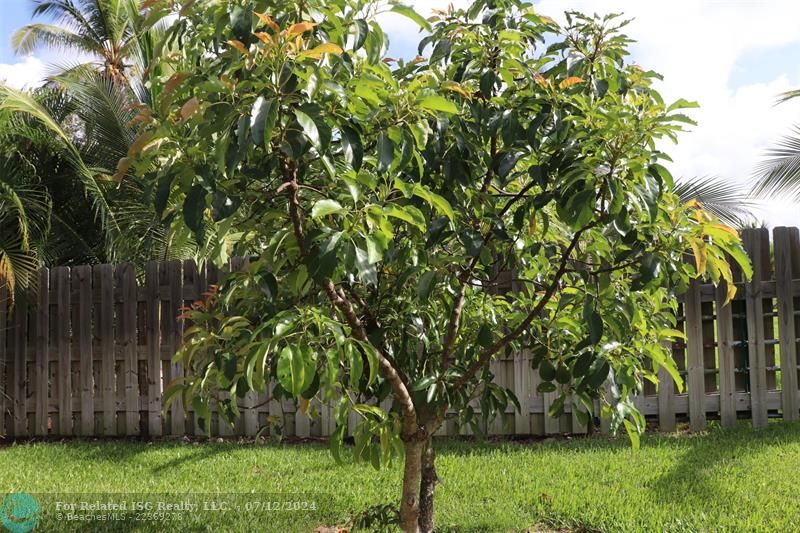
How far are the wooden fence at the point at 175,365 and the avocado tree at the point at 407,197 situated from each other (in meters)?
2.99

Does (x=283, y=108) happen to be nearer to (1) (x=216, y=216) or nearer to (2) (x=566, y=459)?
(1) (x=216, y=216)

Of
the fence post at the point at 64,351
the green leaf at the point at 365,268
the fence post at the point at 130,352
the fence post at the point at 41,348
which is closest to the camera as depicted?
the green leaf at the point at 365,268

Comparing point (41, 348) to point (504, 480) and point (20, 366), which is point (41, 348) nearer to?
point (20, 366)

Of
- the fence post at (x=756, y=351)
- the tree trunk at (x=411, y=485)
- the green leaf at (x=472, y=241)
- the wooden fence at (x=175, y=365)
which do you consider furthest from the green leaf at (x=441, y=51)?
the fence post at (x=756, y=351)

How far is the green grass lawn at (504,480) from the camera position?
14.2 ft

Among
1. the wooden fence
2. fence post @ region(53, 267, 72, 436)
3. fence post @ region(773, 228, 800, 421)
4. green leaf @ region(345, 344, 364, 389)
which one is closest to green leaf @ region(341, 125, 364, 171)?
green leaf @ region(345, 344, 364, 389)

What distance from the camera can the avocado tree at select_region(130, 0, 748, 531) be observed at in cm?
226

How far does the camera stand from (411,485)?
3.27m

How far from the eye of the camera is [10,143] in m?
9.66

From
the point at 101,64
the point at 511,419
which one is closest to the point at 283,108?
the point at 511,419

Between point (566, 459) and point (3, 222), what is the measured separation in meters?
6.37

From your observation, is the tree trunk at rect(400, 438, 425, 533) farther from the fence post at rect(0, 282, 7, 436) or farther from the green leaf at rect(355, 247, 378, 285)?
the fence post at rect(0, 282, 7, 436)

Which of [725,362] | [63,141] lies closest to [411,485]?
[725,362]

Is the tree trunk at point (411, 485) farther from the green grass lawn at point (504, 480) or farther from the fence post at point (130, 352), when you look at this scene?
the fence post at point (130, 352)
